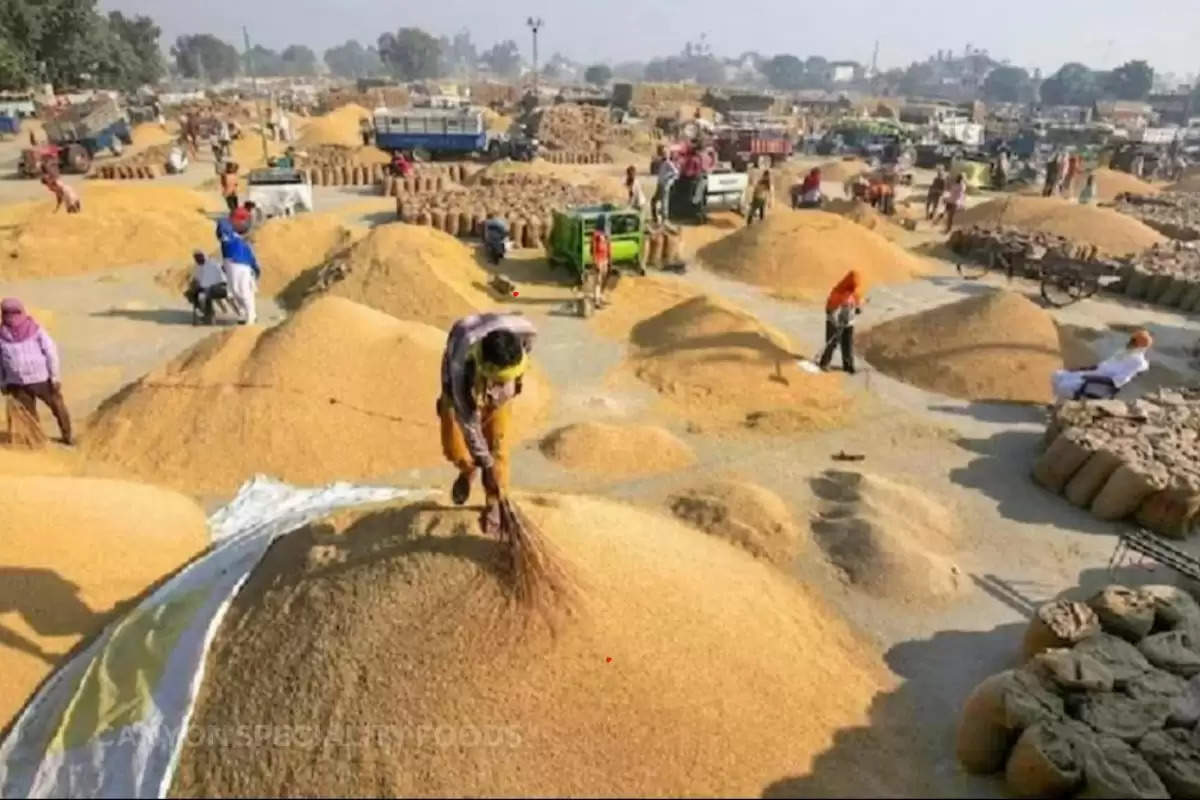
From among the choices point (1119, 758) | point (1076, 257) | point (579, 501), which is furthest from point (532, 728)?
point (1076, 257)

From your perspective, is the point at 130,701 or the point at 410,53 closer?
the point at 130,701

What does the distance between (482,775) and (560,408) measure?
5554 mm

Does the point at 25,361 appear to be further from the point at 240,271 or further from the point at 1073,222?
the point at 1073,222

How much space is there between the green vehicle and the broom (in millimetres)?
7062

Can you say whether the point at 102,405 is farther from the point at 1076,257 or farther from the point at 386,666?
the point at 1076,257

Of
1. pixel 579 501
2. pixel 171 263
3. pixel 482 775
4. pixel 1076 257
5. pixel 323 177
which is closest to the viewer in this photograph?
pixel 482 775

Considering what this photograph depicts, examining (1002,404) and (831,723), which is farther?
(1002,404)

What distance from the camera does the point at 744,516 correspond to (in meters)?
6.62

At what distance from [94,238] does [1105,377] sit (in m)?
15.2

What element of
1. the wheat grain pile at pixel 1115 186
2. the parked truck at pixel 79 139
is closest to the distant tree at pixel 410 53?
the parked truck at pixel 79 139

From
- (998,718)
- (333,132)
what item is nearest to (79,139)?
(333,132)

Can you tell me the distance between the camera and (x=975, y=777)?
4402 millimetres

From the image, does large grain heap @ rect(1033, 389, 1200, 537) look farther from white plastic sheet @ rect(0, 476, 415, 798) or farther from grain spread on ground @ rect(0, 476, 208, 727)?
grain spread on ground @ rect(0, 476, 208, 727)

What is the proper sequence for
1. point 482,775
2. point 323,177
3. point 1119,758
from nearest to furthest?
point 482,775
point 1119,758
point 323,177
